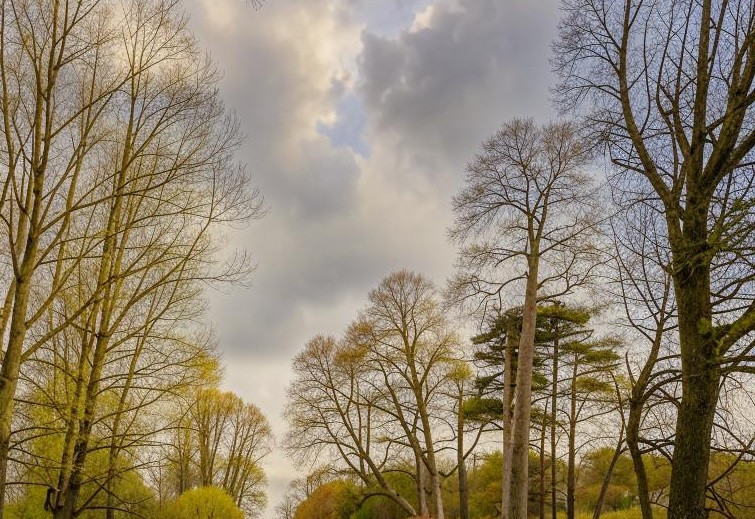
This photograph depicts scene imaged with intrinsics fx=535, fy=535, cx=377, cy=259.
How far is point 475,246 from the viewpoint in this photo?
9898 millimetres

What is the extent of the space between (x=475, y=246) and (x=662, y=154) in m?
4.39

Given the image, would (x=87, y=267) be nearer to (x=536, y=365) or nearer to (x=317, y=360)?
(x=317, y=360)

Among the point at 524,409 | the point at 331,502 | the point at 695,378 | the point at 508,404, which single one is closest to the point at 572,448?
the point at 508,404

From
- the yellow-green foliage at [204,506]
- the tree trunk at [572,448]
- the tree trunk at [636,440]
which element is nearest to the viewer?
the tree trunk at [636,440]

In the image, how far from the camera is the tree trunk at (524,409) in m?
8.38

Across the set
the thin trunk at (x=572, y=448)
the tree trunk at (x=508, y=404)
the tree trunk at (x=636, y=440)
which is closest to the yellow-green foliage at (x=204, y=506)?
the thin trunk at (x=572, y=448)

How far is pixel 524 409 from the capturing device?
8.71 m

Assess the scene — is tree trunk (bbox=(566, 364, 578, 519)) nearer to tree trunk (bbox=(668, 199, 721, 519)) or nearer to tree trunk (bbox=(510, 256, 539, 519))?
tree trunk (bbox=(510, 256, 539, 519))

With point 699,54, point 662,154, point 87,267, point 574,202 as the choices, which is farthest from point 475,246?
point 87,267

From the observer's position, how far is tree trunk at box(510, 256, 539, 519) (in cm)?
838

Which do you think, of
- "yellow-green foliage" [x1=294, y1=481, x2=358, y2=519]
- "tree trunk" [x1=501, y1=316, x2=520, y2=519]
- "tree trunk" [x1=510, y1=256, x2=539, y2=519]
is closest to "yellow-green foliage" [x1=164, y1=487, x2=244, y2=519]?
"yellow-green foliage" [x1=294, y1=481, x2=358, y2=519]

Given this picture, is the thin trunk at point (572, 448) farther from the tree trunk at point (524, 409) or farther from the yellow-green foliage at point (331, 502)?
the yellow-green foliage at point (331, 502)

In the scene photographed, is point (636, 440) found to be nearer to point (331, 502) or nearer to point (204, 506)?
point (204, 506)

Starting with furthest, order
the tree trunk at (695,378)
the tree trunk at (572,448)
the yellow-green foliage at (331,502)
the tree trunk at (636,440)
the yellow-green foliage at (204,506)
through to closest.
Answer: the yellow-green foliage at (331,502)
the yellow-green foliage at (204,506)
the tree trunk at (572,448)
the tree trunk at (636,440)
the tree trunk at (695,378)
